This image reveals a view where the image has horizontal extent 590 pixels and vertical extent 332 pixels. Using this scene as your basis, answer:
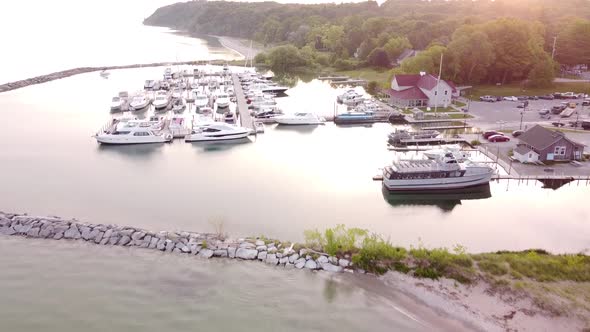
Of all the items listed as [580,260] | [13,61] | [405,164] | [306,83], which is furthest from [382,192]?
[13,61]

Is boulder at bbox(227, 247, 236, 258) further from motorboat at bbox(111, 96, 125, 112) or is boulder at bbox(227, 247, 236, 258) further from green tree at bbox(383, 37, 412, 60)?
green tree at bbox(383, 37, 412, 60)

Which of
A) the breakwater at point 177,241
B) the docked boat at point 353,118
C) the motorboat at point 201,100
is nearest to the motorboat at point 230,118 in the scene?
the motorboat at point 201,100

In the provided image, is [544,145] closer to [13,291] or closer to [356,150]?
[356,150]

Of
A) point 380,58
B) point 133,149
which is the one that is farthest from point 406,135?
point 380,58

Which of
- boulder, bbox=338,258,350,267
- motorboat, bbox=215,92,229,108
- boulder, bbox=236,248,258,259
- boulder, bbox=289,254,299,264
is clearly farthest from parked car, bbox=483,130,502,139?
motorboat, bbox=215,92,229,108

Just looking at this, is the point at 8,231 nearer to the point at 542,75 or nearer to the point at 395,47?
the point at 542,75

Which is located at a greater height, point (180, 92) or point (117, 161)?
point (180, 92)
